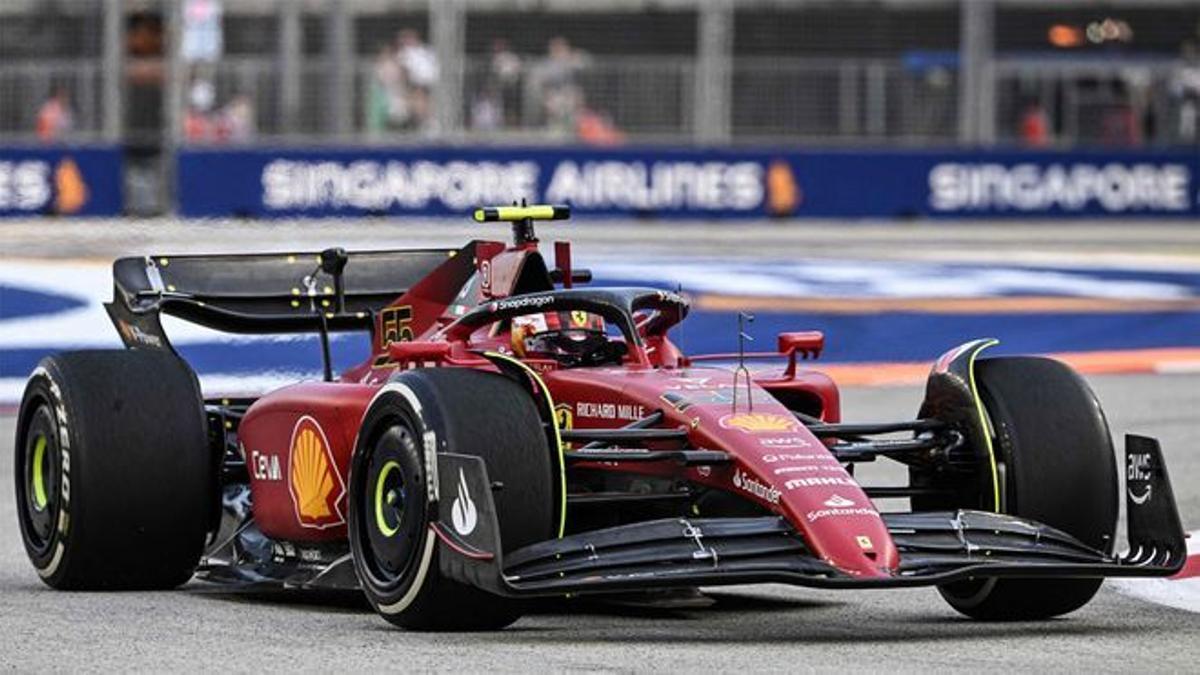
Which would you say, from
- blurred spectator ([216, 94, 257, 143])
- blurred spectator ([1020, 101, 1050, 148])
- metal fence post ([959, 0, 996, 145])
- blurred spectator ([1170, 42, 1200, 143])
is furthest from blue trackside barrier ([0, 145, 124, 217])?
blurred spectator ([1170, 42, 1200, 143])

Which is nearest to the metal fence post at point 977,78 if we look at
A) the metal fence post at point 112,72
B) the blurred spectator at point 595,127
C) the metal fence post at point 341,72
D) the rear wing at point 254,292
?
the blurred spectator at point 595,127

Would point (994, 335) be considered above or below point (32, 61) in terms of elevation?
below

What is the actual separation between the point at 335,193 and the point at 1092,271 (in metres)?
10.9

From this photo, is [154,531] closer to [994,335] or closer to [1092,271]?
[994,335]

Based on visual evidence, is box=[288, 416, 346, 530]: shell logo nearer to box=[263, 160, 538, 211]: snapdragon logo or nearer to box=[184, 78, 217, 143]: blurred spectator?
box=[263, 160, 538, 211]: snapdragon logo

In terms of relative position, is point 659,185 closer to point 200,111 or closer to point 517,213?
point 200,111

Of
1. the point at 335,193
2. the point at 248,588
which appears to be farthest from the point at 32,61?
the point at 248,588

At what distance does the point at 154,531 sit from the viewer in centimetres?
927

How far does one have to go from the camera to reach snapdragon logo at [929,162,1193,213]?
3281 centimetres

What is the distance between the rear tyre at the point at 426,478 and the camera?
7660mm

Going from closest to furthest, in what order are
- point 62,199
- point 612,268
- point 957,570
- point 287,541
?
point 957,570 → point 287,541 → point 612,268 → point 62,199

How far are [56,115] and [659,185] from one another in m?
7.18

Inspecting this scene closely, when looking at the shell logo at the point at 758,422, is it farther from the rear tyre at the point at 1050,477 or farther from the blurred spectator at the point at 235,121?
the blurred spectator at the point at 235,121

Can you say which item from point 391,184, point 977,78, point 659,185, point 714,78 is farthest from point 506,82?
point 977,78
